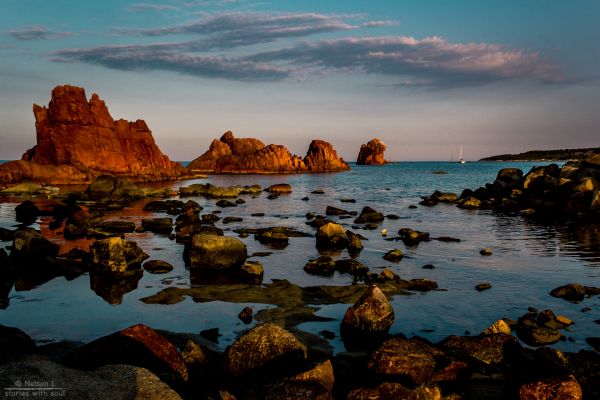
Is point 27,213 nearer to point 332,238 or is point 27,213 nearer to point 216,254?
point 216,254

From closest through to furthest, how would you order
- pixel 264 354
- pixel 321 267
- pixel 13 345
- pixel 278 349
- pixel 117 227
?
1. pixel 264 354
2. pixel 278 349
3. pixel 13 345
4. pixel 321 267
5. pixel 117 227

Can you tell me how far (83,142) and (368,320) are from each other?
387 ft

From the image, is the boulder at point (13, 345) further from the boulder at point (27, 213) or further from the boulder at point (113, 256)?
the boulder at point (27, 213)

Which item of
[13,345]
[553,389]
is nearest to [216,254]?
[13,345]

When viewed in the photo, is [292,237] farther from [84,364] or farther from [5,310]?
[84,364]

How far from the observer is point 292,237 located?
105 feet

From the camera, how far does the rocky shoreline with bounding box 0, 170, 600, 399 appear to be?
869cm

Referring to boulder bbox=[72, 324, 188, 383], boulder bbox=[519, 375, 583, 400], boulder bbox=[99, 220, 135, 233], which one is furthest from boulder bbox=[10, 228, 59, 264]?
boulder bbox=[519, 375, 583, 400]

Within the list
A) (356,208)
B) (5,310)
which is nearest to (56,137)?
(356,208)

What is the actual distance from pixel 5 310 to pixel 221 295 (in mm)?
7615

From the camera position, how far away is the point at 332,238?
28.0 metres

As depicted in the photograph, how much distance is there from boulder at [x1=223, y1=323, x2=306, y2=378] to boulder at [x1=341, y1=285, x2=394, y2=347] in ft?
9.64

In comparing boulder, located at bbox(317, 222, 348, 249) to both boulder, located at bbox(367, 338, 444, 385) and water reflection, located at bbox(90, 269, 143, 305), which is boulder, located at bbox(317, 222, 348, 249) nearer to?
water reflection, located at bbox(90, 269, 143, 305)

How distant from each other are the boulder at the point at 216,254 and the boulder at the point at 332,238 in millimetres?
7217
